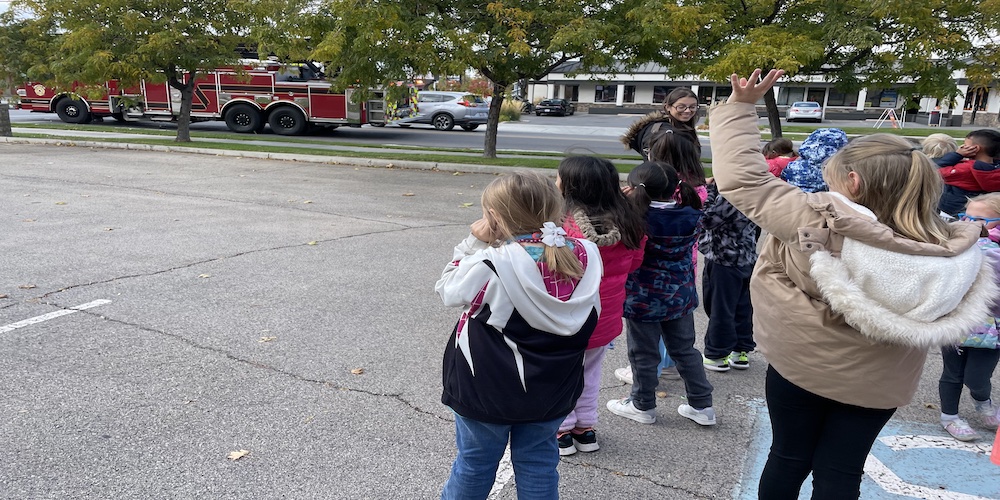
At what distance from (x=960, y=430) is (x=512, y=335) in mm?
2625

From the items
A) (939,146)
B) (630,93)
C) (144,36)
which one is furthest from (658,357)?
(630,93)

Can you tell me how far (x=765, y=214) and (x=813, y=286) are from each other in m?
0.25

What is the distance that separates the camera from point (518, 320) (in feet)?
6.74

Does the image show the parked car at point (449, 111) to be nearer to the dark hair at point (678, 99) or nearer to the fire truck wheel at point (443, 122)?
the fire truck wheel at point (443, 122)

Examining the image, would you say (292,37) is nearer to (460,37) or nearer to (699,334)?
(460,37)

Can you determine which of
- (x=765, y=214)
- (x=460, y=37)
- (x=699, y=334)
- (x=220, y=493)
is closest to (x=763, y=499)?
(x=765, y=214)

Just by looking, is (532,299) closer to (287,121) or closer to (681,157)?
(681,157)

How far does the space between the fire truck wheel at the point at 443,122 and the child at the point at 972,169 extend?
75.7 ft

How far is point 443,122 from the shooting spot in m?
27.2

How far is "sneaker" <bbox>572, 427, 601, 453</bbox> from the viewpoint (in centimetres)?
307

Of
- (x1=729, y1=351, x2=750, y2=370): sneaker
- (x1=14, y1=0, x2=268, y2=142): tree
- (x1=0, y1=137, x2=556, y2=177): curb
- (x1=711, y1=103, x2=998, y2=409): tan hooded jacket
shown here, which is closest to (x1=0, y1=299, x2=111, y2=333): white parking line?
(x1=729, y1=351, x2=750, y2=370): sneaker

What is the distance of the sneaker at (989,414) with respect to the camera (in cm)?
343

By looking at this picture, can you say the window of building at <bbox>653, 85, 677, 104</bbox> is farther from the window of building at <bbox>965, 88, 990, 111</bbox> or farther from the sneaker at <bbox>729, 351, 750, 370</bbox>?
the sneaker at <bbox>729, 351, 750, 370</bbox>

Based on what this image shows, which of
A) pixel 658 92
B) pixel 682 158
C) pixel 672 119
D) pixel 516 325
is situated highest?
pixel 658 92
